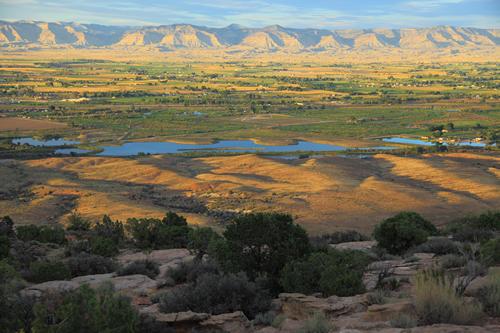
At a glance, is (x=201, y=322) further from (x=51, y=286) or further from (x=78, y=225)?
(x=78, y=225)

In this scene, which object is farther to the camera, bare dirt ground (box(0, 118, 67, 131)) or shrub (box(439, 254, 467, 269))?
bare dirt ground (box(0, 118, 67, 131))

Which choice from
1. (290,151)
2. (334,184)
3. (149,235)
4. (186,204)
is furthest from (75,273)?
(290,151)

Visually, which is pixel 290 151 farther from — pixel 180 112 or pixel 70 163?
pixel 180 112

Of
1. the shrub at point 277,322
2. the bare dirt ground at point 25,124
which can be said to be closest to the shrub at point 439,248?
the shrub at point 277,322

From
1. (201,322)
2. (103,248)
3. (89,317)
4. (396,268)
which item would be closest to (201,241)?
(103,248)

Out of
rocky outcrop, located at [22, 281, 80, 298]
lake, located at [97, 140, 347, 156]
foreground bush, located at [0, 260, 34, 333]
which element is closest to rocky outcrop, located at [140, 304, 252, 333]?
foreground bush, located at [0, 260, 34, 333]

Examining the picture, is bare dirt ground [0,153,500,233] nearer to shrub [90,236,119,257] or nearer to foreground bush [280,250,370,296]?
shrub [90,236,119,257]
